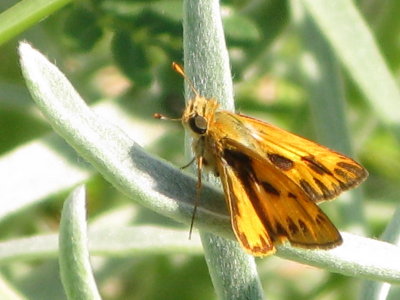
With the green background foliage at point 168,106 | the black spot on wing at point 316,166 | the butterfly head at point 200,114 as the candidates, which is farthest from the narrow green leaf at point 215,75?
the green background foliage at point 168,106

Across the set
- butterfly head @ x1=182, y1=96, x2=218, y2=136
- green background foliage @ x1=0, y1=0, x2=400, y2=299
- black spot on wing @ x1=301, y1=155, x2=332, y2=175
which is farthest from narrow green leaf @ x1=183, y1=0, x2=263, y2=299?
green background foliage @ x1=0, y1=0, x2=400, y2=299

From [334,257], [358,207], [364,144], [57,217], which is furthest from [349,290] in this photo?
[334,257]

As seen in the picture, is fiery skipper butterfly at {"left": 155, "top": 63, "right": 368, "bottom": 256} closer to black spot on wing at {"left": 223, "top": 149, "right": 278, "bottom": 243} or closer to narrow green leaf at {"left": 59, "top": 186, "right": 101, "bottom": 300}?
black spot on wing at {"left": 223, "top": 149, "right": 278, "bottom": 243}

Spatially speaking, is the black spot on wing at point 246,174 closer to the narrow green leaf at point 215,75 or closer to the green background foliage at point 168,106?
the narrow green leaf at point 215,75

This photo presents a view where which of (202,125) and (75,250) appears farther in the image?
(202,125)

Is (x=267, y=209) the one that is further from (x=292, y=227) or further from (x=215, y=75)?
(x=215, y=75)

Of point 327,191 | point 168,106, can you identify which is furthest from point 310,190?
point 168,106

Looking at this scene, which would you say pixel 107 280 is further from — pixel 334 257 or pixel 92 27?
pixel 334 257
